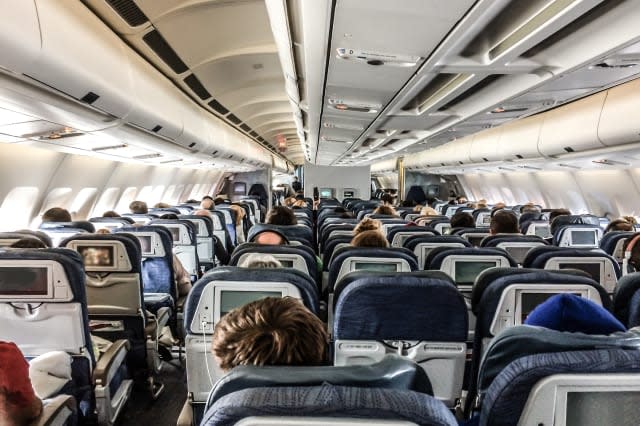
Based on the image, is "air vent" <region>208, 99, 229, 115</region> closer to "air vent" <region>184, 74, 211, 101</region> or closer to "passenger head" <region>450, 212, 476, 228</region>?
"air vent" <region>184, 74, 211, 101</region>

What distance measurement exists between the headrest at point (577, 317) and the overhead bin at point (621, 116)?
493cm

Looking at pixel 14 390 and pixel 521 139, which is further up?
pixel 521 139

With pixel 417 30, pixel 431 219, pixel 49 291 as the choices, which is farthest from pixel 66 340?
pixel 431 219

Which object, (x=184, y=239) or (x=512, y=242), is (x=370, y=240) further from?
(x=184, y=239)

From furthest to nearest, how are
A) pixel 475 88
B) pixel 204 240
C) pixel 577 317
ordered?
pixel 204 240 < pixel 475 88 < pixel 577 317

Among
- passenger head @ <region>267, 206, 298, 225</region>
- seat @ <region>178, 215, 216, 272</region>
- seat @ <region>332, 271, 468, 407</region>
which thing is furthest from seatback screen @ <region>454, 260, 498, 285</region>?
seat @ <region>178, 215, 216, 272</region>

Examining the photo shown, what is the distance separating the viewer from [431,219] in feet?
32.2

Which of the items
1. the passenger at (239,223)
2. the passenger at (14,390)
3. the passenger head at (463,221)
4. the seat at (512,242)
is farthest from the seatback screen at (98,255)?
the passenger at (239,223)

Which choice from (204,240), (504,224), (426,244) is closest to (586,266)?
(426,244)

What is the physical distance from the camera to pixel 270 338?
62.1 inches

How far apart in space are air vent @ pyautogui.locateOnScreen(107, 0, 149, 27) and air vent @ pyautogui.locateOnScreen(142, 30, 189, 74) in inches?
14.8

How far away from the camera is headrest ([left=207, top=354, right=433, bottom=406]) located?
1.18 meters

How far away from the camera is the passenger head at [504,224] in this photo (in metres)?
6.29

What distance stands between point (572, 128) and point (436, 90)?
3.78 m
